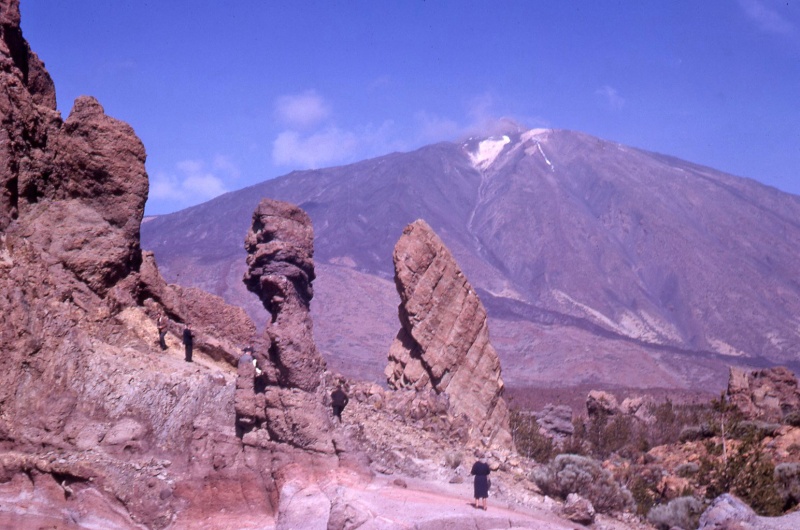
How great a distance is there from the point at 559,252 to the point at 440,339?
8747 cm

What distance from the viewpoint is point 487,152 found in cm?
15462

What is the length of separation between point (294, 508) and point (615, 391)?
4074 cm

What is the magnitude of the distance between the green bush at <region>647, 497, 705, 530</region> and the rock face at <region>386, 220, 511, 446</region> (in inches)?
208

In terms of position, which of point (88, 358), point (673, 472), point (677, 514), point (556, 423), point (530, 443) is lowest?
point (677, 514)

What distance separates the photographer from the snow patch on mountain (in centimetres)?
14838

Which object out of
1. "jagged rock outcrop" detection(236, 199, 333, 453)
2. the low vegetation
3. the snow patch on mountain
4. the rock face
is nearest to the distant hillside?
the snow patch on mountain

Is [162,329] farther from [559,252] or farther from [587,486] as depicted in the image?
[559,252]

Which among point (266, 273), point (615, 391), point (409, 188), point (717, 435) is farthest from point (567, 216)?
point (266, 273)

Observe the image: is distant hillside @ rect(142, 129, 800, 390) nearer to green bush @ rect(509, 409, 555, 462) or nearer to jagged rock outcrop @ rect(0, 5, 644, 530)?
green bush @ rect(509, 409, 555, 462)

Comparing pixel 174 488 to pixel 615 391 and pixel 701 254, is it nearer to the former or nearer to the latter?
pixel 615 391

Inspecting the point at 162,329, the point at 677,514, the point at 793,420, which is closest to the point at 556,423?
the point at 793,420

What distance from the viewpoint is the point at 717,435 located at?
2255 cm

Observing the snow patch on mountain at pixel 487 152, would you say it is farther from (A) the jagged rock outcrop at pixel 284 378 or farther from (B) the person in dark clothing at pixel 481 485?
(B) the person in dark clothing at pixel 481 485

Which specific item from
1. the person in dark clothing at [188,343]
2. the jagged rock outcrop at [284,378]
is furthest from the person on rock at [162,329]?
the jagged rock outcrop at [284,378]
